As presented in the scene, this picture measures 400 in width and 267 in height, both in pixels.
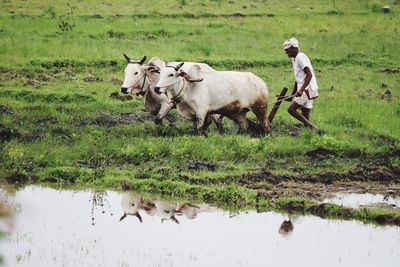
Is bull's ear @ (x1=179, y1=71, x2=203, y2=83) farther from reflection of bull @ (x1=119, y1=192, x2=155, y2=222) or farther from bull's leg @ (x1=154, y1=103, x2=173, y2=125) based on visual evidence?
reflection of bull @ (x1=119, y1=192, x2=155, y2=222)

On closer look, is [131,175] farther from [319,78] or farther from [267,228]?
[319,78]

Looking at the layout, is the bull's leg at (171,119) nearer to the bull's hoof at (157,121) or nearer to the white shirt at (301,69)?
the bull's hoof at (157,121)

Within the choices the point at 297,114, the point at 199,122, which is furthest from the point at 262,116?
the point at 199,122

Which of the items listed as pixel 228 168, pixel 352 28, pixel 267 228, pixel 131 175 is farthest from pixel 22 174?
pixel 352 28

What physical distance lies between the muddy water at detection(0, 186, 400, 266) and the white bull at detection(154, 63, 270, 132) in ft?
10.5

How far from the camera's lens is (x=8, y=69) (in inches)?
777

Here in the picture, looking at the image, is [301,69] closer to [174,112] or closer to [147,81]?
[147,81]

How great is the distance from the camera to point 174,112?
16938 mm

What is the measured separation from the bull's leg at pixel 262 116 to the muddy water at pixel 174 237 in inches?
164

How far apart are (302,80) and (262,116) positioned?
104cm

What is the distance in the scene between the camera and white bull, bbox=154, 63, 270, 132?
14.4 metres

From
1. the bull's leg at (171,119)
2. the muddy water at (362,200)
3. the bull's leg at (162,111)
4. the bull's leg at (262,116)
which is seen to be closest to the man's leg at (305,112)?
the bull's leg at (262,116)

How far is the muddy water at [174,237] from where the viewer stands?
9.02 metres

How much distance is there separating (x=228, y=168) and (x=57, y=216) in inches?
138
